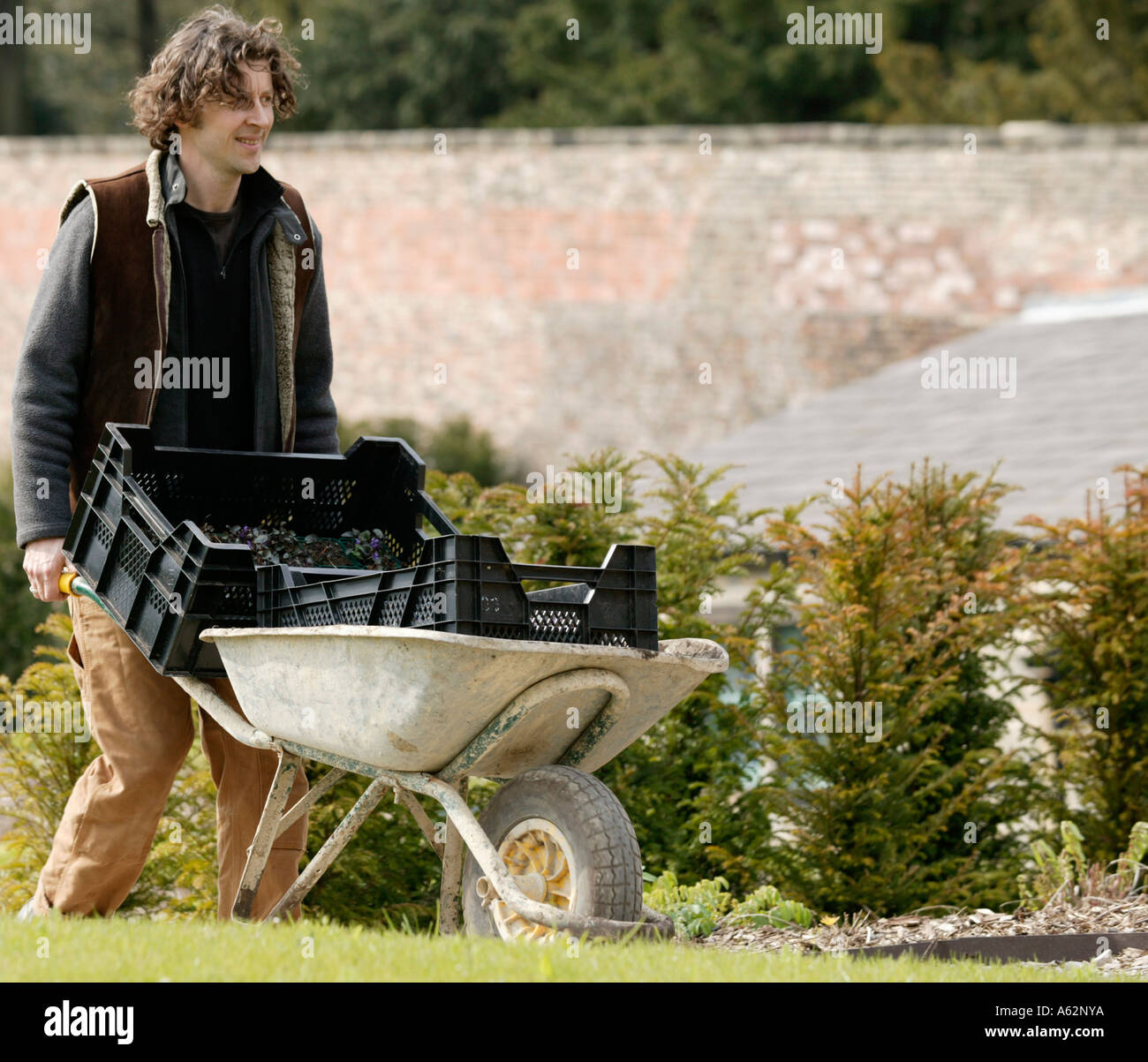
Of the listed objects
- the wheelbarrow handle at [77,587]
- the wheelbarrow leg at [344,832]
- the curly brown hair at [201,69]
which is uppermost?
the curly brown hair at [201,69]

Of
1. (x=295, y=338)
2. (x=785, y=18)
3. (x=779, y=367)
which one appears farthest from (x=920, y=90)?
(x=295, y=338)

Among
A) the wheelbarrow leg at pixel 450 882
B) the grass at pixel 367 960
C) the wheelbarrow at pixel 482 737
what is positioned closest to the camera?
the grass at pixel 367 960

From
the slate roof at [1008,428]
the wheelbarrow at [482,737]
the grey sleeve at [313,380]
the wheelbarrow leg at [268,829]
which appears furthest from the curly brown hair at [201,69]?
the slate roof at [1008,428]

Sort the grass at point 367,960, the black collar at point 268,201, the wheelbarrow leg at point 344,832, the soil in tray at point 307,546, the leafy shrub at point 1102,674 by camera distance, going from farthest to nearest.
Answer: the leafy shrub at point 1102,674 → the black collar at point 268,201 → the soil in tray at point 307,546 → the wheelbarrow leg at point 344,832 → the grass at point 367,960

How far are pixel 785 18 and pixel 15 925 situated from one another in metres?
30.3

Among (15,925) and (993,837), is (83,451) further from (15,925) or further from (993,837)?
(993,837)

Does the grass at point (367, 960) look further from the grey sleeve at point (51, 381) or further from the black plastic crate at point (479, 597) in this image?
the grey sleeve at point (51, 381)

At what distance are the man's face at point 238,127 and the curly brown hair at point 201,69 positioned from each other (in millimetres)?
18

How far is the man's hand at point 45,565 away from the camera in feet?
14.3

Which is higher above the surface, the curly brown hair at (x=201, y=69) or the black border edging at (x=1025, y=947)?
the curly brown hair at (x=201, y=69)

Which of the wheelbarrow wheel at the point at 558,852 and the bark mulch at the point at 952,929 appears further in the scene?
the bark mulch at the point at 952,929

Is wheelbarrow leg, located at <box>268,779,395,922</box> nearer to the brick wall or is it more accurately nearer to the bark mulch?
the bark mulch

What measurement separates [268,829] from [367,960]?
820mm

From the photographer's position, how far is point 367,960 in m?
3.48
